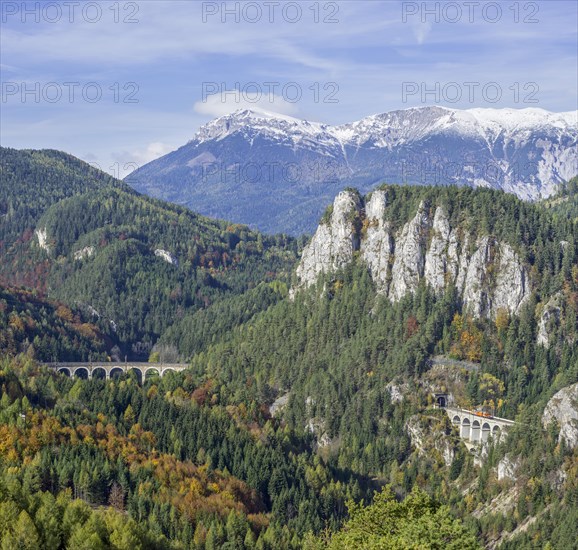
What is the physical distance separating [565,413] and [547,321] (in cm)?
3102

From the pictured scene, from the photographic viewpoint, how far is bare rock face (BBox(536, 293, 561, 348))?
19612 cm

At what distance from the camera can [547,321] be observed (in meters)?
197

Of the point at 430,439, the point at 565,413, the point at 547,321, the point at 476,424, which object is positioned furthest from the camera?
the point at 547,321

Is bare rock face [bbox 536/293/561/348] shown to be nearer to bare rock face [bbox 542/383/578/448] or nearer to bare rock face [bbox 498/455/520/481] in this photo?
bare rock face [bbox 542/383/578/448]

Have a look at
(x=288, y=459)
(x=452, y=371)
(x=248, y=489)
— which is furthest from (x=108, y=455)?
(x=452, y=371)

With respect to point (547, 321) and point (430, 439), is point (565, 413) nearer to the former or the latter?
point (430, 439)

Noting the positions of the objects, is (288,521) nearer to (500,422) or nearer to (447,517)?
(500,422)

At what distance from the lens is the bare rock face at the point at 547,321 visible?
196125mm

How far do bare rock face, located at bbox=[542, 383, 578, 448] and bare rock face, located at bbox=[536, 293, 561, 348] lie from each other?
2275 cm

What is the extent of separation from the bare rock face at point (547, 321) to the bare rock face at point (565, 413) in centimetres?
2275

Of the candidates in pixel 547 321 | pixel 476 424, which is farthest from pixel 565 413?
pixel 547 321

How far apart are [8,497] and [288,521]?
52.0 meters

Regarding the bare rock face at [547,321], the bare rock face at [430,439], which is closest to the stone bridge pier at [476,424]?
the bare rock face at [430,439]

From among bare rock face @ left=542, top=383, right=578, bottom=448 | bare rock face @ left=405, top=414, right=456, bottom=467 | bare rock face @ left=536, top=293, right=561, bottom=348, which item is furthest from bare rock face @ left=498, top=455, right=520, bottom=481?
bare rock face @ left=536, top=293, right=561, bottom=348
